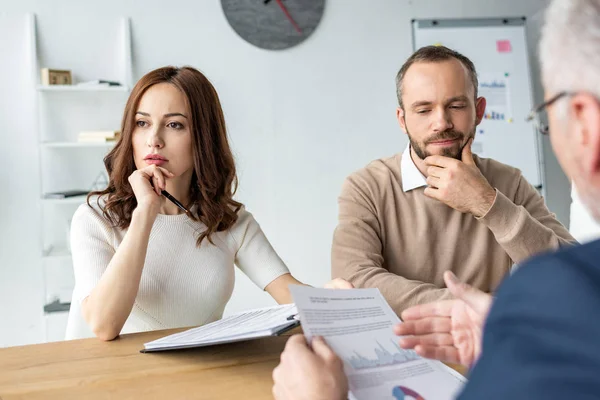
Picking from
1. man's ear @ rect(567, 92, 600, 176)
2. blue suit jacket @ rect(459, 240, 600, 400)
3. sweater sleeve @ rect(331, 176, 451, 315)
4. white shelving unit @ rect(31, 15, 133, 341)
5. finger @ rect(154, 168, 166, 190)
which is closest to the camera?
blue suit jacket @ rect(459, 240, 600, 400)

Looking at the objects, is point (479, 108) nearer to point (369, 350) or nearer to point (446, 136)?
point (446, 136)

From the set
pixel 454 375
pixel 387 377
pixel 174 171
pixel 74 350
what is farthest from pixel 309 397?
pixel 174 171

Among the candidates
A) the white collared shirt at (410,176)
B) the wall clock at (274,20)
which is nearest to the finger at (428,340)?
the white collared shirt at (410,176)

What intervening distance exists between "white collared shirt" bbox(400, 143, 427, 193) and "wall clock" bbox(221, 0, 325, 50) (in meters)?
2.11

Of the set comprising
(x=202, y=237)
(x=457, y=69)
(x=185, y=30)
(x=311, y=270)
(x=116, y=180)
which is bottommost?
(x=311, y=270)

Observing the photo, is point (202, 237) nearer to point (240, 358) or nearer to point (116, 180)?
point (116, 180)

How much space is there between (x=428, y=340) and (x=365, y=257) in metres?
0.64

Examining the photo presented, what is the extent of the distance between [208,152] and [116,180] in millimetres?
270

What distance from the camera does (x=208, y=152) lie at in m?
1.75

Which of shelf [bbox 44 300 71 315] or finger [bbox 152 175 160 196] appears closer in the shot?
finger [bbox 152 175 160 196]

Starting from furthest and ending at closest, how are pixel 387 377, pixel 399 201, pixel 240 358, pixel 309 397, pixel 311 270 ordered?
pixel 311 270 < pixel 399 201 < pixel 240 358 < pixel 387 377 < pixel 309 397

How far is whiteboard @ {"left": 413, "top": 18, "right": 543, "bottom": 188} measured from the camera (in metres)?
3.78

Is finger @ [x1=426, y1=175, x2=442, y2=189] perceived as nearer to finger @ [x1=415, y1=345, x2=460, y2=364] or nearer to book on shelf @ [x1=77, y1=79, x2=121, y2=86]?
finger @ [x1=415, y1=345, x2=460, y2=364]

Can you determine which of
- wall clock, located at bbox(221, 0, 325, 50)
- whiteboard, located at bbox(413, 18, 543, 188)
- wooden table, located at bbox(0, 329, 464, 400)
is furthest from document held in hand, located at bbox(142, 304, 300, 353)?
whiteboard, located at bbox(413, 18, 543, 188)
